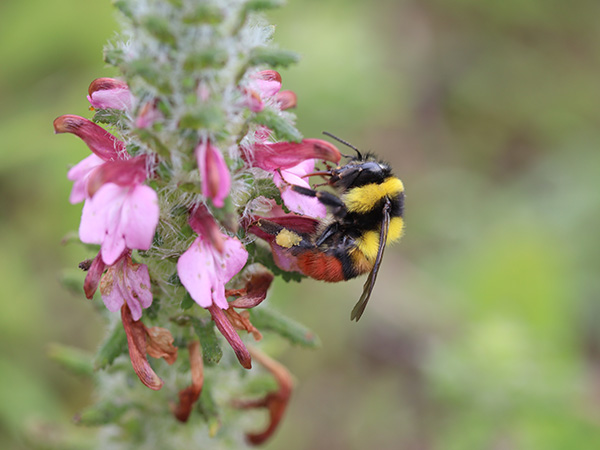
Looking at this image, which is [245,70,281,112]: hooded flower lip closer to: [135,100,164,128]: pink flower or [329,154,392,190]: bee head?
[135,100,164,128]: pink flower

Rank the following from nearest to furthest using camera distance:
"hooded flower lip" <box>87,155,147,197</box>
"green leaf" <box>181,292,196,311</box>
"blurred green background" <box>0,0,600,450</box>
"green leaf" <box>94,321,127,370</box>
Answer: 1. "hooded flower lip" <box>87,155,147,197</box>
2. "green leaf" <box>181,292,196,311</box>
3. "green leaf" <box>94,321,127,370</box>
4. "blurred green background" <box>0,0,600,450</box>

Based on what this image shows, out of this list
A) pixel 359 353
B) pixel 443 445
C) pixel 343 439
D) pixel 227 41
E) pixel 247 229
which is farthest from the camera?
pixel 359 353

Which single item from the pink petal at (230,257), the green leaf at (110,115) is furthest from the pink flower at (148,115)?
the pink petal at (230,257)

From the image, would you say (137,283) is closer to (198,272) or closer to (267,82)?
(198,272)

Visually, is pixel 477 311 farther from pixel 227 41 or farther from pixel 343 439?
pixel 227 41

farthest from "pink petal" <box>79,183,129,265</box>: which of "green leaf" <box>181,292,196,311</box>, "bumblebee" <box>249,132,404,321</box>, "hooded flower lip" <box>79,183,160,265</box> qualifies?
"bumblebee" <box>249,132,404,321</box>

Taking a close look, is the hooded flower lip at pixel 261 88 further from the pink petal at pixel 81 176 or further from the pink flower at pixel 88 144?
the pink petal at pixel 81 176

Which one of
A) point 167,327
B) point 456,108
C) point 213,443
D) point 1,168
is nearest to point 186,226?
point 167,327

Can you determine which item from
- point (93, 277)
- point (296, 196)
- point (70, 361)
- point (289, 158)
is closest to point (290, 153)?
point (289, 158)
